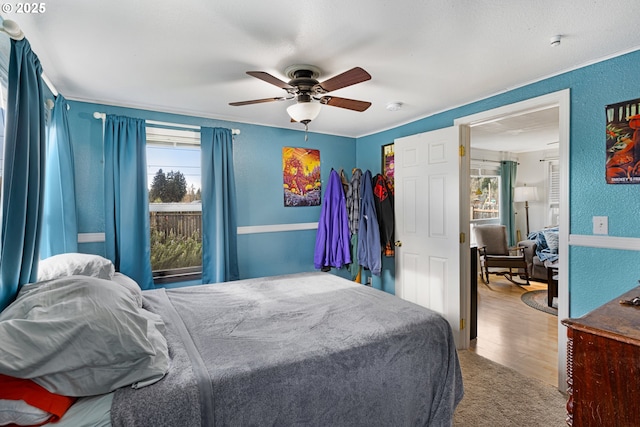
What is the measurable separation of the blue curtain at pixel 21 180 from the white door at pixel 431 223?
117 inches

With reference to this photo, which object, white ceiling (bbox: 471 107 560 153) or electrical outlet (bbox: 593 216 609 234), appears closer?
electrical outlet (bbox: 593 216 609 234)

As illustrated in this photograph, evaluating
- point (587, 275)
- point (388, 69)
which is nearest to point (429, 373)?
point (587, 275)

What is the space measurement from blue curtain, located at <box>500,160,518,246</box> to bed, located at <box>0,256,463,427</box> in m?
5.46

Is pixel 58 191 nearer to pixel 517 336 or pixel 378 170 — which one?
pixel 378 170

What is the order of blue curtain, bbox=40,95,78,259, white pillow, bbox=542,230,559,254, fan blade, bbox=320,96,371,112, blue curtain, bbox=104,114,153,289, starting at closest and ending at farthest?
fan blade, bbox=320,96,371,112, blue curtain, bbox=40,95,78,259, blue curtain, bbox=104,114,153,289, white pillow, bbox=542,230,559,254

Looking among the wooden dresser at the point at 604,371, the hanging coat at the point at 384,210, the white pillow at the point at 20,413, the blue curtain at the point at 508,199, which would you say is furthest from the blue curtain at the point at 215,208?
the blue curtain at the point at 508,199

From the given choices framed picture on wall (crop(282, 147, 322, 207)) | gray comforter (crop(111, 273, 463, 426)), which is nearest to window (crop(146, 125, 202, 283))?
framed picture on wall (crop(282, 147, 322, 207))

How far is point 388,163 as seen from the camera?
3918 mm

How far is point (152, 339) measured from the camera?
4.40ft

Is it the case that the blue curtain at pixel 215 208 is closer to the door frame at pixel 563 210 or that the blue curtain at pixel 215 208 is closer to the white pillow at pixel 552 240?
the door frame at pixel 563 210

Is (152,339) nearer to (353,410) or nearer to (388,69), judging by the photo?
(353,410)

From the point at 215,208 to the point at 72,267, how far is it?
1.46 meters

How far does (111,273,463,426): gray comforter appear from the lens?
1.20 metres
